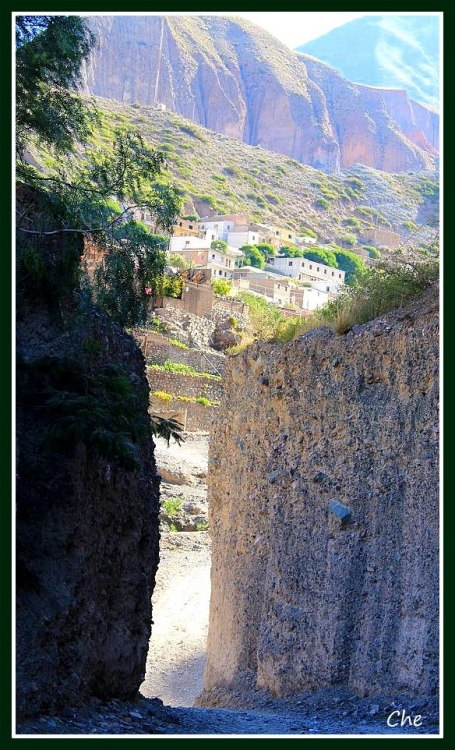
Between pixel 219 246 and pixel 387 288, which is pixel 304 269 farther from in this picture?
pixel 387 288

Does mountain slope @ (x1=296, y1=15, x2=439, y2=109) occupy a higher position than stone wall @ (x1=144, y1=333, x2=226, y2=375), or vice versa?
mountain slope @ (x1=296, y1=15, x2=439, y2=109)

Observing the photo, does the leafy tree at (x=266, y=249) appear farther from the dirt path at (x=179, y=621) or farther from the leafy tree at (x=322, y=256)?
the dirt path at (x=179, y=621)

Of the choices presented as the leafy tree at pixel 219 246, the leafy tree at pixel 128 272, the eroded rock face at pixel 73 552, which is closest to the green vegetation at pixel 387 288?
the leafy tree at pixel 128 272

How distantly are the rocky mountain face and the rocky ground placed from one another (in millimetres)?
104062

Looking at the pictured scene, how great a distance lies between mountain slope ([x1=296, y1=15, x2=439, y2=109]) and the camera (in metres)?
141

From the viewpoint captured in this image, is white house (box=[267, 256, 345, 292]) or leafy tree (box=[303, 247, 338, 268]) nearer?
white house (box=[267, 256, 345, 292])

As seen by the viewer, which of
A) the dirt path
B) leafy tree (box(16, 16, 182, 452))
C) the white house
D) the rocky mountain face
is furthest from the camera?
the rocky mountain face

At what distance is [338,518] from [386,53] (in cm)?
15272


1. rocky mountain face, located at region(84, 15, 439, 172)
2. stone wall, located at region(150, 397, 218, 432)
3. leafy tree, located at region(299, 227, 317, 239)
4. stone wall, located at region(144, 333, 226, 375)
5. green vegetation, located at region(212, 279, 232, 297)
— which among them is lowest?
stone wall, located at region(150, 397, 218, 432)

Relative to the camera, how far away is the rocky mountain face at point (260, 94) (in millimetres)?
122312

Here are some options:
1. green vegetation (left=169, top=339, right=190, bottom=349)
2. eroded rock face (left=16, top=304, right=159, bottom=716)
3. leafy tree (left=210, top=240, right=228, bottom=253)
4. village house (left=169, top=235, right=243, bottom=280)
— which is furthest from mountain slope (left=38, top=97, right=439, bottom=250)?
eroded rock face (left=16, top=304, right=159, bottom=716)

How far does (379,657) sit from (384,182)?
364 feet

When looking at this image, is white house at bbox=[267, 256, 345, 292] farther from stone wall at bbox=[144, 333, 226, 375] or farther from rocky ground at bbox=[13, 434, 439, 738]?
rocky ground at bbox=[13, 434, 439, 738]

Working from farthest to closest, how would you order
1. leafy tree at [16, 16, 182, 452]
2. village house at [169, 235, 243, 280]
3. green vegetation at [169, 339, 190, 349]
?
1. village house at [169, 235, 243, 280]
2. green vegetation at [169, 339, 190, 349]
3. leafy tree at [16, 16, 182, 452]
